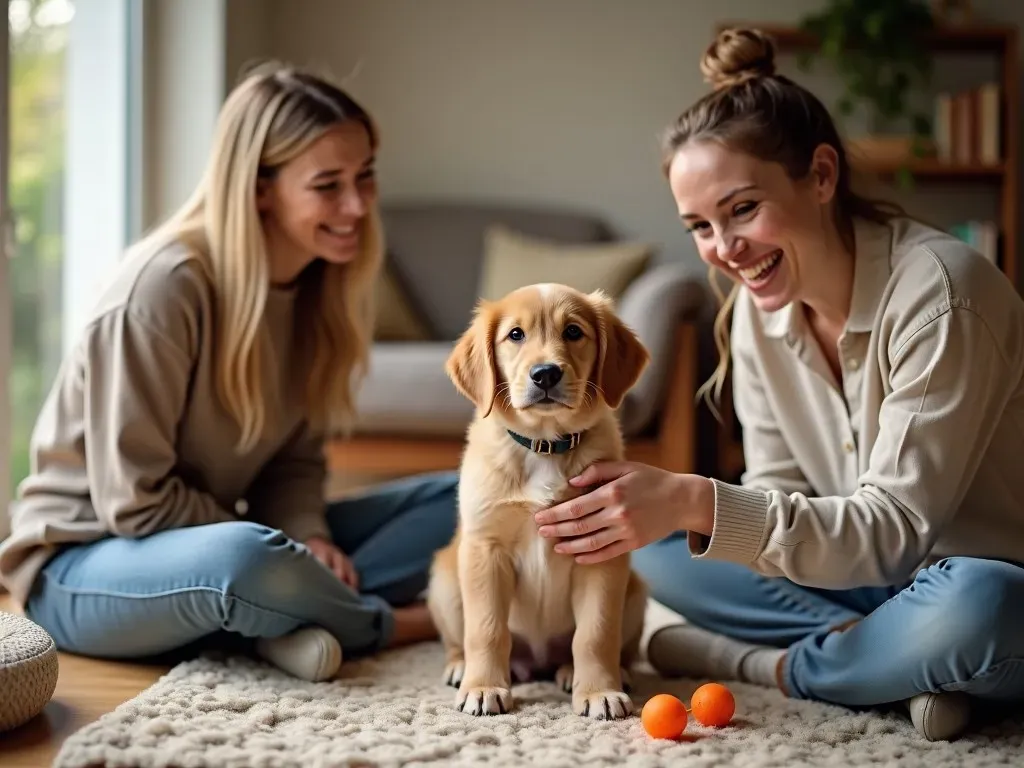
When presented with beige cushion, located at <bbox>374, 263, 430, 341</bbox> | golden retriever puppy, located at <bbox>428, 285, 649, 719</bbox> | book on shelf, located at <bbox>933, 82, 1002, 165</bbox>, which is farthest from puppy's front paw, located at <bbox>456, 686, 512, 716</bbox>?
book on shelf, located at <bbox>933, 82, 1002, 165</bbox>

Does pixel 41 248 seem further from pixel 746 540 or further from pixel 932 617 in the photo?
pixel 932 617

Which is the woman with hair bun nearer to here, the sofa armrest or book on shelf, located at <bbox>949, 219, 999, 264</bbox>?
the sofa armrest

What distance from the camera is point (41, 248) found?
3.14 meters

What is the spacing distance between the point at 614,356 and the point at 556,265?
7.93 ft

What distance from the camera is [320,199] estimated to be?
6.79ft

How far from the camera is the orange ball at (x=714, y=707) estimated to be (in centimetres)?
161

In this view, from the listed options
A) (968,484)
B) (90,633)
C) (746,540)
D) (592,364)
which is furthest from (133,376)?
(968,484)

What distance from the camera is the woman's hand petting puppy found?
1.61m

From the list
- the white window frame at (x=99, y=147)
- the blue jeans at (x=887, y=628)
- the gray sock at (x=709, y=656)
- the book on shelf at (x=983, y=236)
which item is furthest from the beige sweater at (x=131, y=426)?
the book on shelf at (x=983, y=236)

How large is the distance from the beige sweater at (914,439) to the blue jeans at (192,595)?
672mm

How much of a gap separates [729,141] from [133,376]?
108 cm

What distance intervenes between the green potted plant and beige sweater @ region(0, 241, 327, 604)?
3.19m

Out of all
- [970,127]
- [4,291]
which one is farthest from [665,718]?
[970,127]

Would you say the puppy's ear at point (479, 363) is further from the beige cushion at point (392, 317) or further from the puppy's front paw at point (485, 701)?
the beige cushion at point (392, 317)
